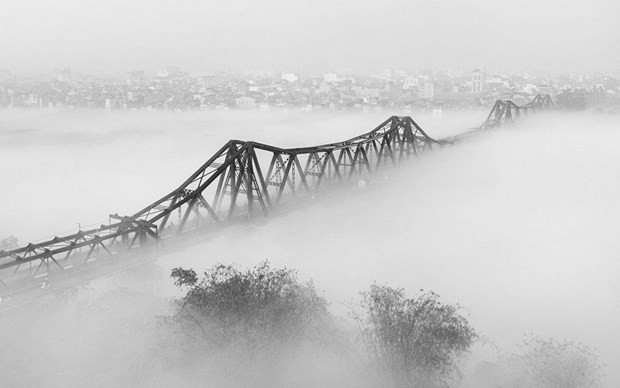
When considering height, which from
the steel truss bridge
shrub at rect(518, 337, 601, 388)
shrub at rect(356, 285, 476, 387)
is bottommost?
→ shrub at rect(518, 337, 601, 388)

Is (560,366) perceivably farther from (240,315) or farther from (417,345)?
(240,315)

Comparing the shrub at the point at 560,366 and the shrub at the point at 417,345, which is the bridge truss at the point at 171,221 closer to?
the shrub at the point at 417,345

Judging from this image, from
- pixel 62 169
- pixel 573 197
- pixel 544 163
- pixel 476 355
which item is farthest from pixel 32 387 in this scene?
pixel 62 169

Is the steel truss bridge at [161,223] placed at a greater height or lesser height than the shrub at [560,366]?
greater

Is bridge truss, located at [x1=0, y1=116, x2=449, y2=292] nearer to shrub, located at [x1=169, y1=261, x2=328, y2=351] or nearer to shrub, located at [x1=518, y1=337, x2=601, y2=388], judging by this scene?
shrub, located at [x1=169, y1=261, x2=328, y2=351]

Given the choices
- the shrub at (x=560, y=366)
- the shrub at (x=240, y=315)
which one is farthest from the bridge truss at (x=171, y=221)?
the shrub at (x=560, y=366)

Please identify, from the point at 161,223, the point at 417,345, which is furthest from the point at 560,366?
the point at 161,223

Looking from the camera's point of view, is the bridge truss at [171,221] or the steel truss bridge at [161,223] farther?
the bridge truss at [171,221]

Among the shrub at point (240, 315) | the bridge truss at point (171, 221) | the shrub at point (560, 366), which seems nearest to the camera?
the shrub at point (240, 315)

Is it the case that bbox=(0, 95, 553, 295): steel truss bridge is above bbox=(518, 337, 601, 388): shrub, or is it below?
above

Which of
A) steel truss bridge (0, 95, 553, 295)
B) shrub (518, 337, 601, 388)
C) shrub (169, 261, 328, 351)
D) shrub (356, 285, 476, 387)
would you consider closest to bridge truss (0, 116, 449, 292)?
steel truss bridge (0, 95, 553, 295)

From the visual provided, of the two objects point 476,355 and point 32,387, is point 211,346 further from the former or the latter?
point 476,355
